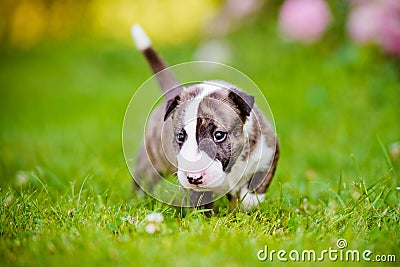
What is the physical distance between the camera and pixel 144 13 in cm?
896

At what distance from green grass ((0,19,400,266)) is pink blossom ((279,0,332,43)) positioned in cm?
27

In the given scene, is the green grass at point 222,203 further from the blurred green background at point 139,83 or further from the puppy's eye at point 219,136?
the puppy's eye at point 219,136

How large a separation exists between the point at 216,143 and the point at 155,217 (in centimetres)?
39

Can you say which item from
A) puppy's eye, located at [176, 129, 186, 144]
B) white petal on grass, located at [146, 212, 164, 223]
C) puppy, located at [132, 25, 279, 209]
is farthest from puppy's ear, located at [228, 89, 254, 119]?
white petal on grass, located at [146, 212, 164, 223]

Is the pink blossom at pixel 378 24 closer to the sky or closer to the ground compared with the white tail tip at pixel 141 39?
closer to the sky

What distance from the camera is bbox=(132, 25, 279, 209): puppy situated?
2.09 metres

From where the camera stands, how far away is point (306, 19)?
525 cm

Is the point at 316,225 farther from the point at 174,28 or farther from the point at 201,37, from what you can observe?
the point at 174,28

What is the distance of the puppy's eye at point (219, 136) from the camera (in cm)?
212

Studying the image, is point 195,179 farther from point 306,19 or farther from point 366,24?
point 306,19

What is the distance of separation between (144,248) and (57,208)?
0.62 meters

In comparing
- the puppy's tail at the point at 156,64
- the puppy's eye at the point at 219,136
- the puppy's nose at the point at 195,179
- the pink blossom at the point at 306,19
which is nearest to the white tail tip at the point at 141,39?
the puppy's tail at the point at 156,64

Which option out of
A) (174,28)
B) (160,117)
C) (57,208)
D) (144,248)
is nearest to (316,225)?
(144,248)

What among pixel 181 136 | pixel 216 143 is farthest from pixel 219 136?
pixel 181 136
